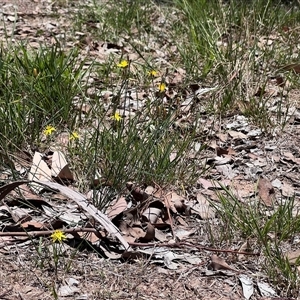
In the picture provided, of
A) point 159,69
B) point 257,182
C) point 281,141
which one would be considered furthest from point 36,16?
point 257,182

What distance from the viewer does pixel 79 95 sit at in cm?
460

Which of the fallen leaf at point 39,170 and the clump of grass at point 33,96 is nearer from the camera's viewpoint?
the fallen leaf at point 39,170

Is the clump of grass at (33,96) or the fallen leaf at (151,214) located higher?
the clump of grass at (33,96)

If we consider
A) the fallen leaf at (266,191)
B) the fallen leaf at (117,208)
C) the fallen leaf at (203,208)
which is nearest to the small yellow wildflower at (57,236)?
the fallen leaf at (117,208)

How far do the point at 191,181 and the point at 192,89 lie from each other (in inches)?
52.7

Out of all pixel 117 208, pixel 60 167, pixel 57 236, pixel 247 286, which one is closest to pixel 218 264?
pixel 247 286

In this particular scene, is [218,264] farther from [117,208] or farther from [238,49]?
[238,49]

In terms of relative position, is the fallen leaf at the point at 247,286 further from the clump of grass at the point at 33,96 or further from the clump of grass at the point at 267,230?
the clump of grass at the point at 33,96

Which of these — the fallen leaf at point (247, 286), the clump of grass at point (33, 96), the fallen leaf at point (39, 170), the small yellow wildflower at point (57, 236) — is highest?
the clump of grass at point (33, 96)

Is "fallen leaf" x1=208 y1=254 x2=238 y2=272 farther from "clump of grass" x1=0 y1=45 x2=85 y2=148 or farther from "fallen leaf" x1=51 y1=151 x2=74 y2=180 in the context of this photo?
"clump of grass" x1=0 y1=45 x2=85 y2=148

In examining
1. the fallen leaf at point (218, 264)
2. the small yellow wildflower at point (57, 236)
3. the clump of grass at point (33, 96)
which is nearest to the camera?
the small yellow wildflower at point (57, 236)

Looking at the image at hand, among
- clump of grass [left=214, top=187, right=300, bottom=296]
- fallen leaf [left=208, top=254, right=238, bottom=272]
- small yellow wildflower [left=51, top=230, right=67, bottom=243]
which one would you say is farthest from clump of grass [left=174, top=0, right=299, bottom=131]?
small yellow wildflower [left=51, top=230, right=67, bottom=243]

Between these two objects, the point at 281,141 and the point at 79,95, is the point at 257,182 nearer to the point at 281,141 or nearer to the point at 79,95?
the point at 281,141

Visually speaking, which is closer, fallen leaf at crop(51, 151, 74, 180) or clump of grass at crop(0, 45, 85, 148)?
fallen leaf at crop(51, 151, 74, 180)
